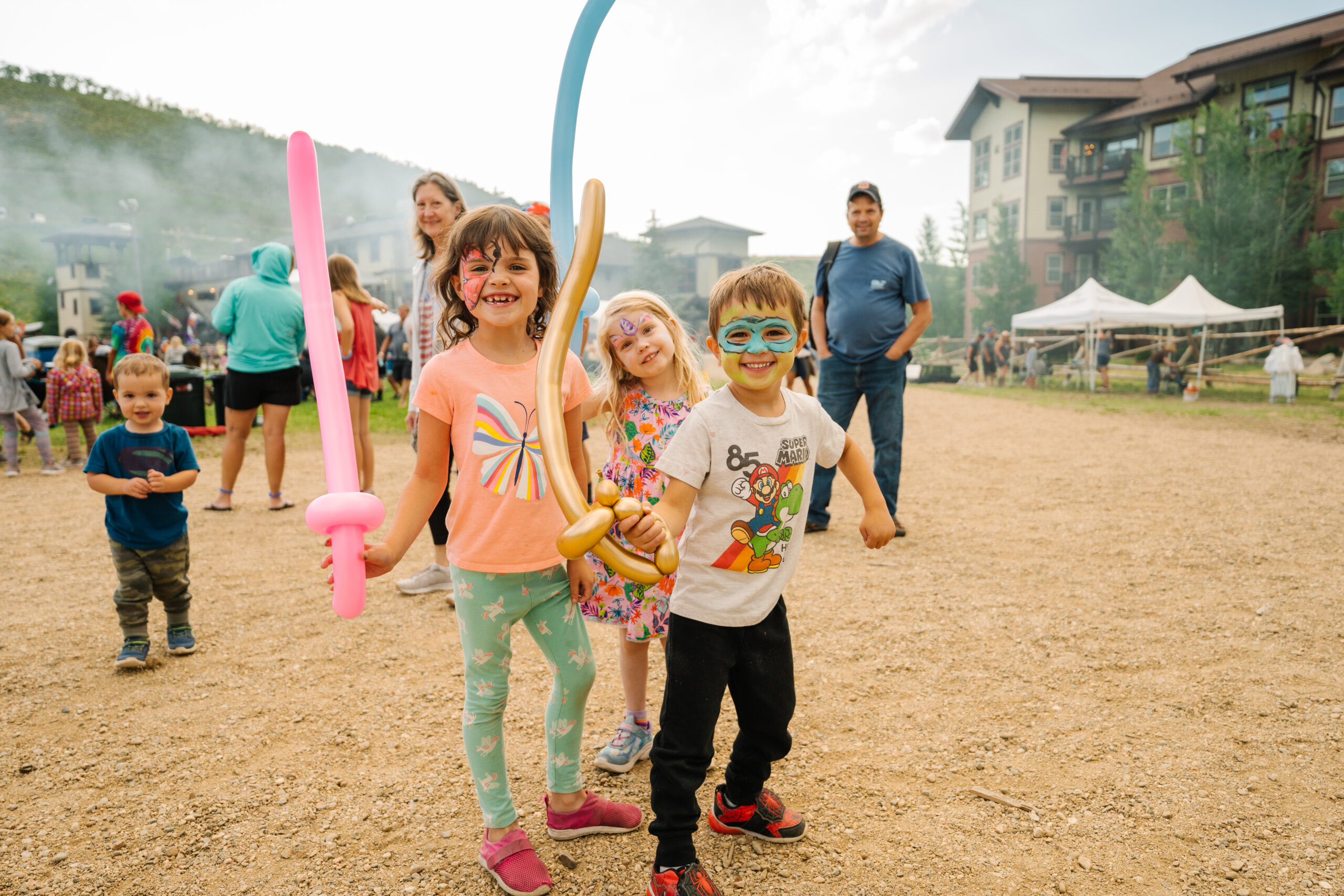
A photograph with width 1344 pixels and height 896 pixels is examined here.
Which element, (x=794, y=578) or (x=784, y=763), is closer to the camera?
(x=784, y=763)

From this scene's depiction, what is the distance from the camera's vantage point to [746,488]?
2.01m

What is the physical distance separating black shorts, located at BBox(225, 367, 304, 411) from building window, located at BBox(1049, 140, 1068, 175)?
1545 inches

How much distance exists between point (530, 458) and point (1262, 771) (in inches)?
98.9

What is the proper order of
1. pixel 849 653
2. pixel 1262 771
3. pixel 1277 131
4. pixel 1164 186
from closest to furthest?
pixel 1262 771
pixel 849 653
pixel 1277 131
pixel 1164 186

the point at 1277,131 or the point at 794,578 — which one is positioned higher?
the point at 1277,131

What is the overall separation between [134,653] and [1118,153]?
4158 cm

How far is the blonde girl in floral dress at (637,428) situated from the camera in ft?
8.07

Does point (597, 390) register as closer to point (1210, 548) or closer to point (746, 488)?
point (746, 488)

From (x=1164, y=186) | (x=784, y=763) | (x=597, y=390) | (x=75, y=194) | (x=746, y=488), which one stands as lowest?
(x=784, y=763)

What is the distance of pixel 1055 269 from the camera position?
37.8m

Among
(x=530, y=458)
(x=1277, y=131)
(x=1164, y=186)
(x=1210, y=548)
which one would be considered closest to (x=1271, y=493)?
(x=1210, y=548)

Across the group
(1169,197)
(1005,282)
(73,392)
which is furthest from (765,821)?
(1005,282)

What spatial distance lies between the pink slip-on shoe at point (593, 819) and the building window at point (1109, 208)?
40.4m

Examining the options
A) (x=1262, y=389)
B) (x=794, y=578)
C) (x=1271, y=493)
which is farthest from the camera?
(x=1262, y=389)
